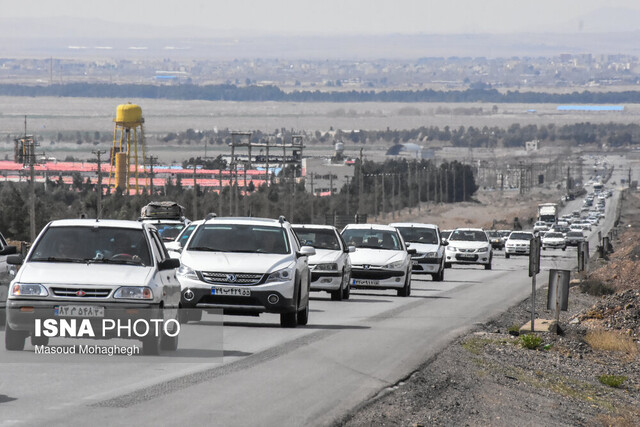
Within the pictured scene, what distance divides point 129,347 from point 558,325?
9.99 metres

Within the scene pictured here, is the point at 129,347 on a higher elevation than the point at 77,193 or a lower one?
higher

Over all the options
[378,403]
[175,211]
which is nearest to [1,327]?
[378,403]

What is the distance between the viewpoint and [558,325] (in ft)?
82.4

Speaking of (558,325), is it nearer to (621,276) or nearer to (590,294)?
(590,294)

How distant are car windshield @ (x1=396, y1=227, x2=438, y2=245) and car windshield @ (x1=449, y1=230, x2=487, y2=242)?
1215 centimetres

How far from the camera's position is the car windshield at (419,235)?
1727 inches

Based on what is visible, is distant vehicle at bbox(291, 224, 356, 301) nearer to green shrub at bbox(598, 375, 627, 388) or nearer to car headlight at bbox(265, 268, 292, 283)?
car headlight at bbox(265, 268, 292, 283)

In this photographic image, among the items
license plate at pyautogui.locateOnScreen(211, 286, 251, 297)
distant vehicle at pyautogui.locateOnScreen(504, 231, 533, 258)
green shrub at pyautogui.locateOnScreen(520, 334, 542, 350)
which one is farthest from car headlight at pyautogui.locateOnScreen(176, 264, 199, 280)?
distant vehicle at pyautogui.locateOnScreen(504, 231, 533, 258)

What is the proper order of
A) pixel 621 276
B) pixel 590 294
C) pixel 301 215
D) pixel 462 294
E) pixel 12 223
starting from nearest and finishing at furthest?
pixel 462 294
pixel 590 294
pixel 621 276
pixel 12 223
pixel 301 215

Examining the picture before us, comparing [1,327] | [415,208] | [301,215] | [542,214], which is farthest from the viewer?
[415,208]

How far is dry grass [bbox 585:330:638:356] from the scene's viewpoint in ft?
83.0

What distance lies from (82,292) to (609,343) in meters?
12.1

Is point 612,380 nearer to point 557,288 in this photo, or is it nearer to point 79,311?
point 557,288

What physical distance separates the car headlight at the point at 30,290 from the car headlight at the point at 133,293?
797 mm
